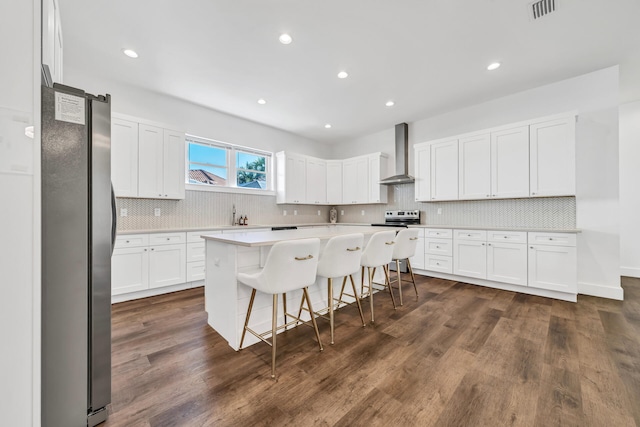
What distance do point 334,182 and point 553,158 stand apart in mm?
3918

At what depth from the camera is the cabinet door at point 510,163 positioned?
3.56m

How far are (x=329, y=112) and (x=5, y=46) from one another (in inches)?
164

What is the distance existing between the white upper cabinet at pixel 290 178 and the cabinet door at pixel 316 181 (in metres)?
0.14

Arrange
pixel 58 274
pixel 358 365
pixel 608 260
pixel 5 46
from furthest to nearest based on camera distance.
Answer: pixel 608 260 < pixel 358 365 < pixel 58 274 < pixel 5 46

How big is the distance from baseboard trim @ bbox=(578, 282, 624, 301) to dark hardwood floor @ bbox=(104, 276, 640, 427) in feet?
1.61

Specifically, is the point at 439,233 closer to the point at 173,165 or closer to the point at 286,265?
the point at 286,265

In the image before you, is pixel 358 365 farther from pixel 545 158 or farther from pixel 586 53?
pixel 586 53

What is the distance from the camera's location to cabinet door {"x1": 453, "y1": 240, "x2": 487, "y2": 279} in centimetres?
374

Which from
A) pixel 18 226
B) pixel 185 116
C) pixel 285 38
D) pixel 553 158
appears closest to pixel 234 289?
pixel 18 226

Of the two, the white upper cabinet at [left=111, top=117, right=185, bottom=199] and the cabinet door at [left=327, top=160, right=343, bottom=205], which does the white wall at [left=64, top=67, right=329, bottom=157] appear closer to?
the white upper cabinet at [left=111, top=117, right=185, bottom=199]

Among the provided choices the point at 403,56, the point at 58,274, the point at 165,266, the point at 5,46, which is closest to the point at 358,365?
the point at 58,274

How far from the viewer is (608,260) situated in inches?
128

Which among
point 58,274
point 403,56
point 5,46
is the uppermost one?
point 403,56

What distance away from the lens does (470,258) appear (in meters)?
3.86
